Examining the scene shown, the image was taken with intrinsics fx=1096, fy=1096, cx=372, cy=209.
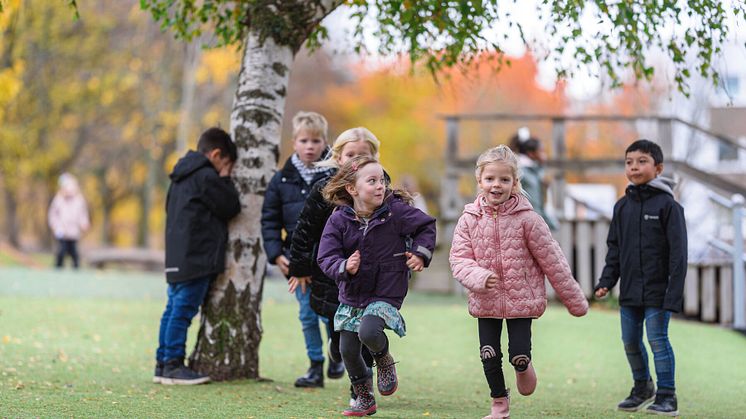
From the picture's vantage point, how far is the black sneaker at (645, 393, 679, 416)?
725 cm

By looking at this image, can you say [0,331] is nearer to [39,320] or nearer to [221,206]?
[39,320]

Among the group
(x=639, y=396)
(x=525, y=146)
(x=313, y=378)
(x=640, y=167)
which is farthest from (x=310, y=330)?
(x=525, y=146)

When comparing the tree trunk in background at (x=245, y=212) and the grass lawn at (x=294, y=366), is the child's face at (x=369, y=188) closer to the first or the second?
the grass lawn at (x=294, y=366)

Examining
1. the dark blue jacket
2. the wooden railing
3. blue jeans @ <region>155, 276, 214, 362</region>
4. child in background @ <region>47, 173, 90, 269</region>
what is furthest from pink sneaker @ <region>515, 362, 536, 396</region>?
child in background @ <region>47, 173, 90, 269</region>

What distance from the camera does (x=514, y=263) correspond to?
6.25 metres

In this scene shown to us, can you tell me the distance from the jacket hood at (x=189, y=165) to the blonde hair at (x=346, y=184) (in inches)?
64.8

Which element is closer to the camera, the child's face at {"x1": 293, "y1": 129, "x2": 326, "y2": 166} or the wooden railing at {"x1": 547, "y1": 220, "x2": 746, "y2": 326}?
the child's face at {"x1": 293, "y1": 129, "x2": 326, "y2": 166}

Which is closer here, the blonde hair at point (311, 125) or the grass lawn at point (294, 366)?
the grass lawn at point (294, 366)

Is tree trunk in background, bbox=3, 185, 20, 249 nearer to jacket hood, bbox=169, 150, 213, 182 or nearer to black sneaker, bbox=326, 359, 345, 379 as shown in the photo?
black sneaker, bbox=326, 359, 345, 379

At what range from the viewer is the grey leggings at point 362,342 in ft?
20.5

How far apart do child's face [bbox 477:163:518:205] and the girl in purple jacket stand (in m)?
0.39

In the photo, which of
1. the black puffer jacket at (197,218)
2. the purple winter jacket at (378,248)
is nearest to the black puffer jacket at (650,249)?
the purple winter jacket at (378,248)

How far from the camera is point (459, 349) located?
38.9 feet

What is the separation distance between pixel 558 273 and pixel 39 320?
8059mm
